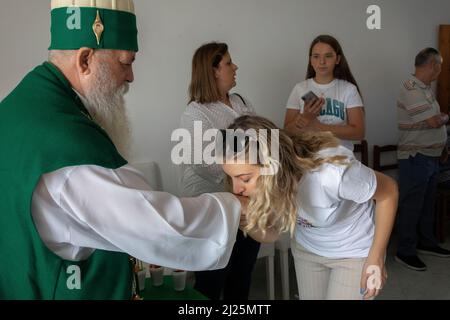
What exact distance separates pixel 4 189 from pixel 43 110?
0.58 feet

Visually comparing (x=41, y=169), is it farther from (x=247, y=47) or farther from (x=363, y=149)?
(x=363, y=149)

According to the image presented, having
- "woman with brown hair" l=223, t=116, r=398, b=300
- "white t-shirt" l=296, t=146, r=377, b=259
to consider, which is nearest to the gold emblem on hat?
"woman with brown hair" l=223, t=116, r=398, b=300

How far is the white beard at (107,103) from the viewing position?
1.04 meters

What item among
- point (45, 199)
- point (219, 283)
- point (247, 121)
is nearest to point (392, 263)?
point (219, 283)

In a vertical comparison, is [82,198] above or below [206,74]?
below

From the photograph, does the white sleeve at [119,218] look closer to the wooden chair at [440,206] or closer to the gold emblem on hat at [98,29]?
the gold emblem on hat at [98,29]

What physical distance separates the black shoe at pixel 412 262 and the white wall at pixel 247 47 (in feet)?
3.58

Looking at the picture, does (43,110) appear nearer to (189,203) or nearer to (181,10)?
(189,203)

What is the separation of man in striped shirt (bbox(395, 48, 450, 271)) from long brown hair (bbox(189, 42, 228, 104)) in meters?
1.66

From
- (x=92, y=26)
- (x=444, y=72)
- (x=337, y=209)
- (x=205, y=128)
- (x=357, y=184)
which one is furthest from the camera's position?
(x=444, y=72)

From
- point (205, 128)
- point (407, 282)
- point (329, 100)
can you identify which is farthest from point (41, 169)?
point (407, 282)

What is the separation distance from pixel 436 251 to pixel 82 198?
3262mm

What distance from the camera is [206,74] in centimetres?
212

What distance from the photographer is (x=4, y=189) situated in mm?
885
